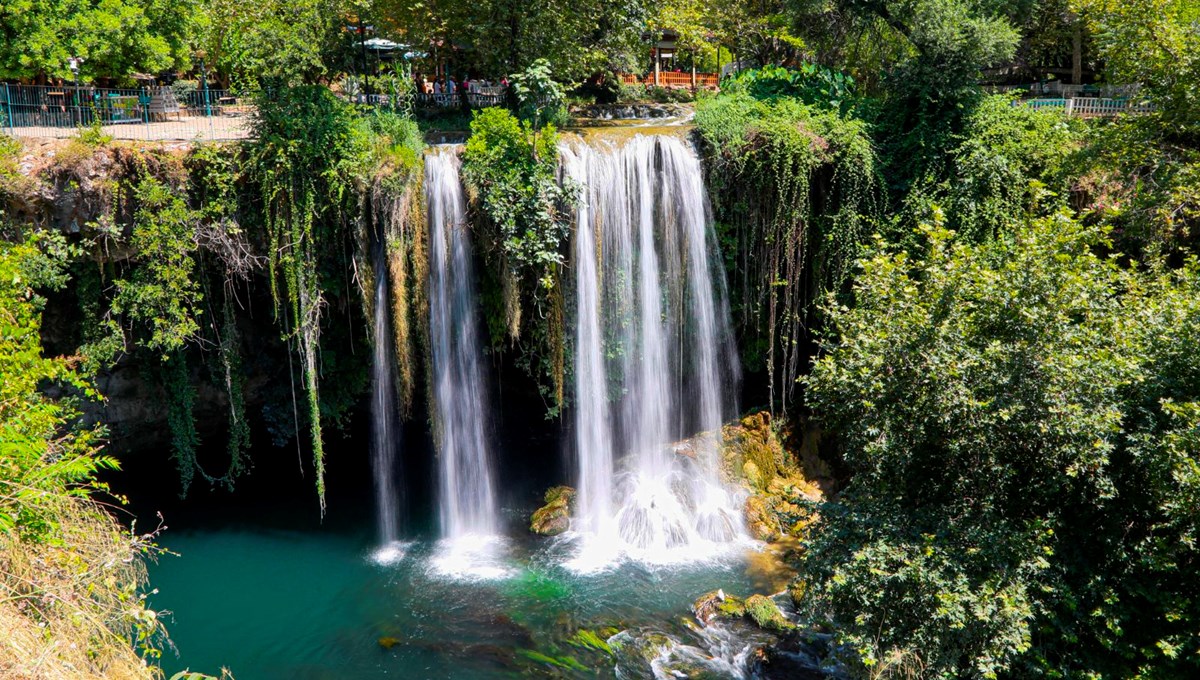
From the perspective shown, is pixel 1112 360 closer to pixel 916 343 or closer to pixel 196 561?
pixel 916 343

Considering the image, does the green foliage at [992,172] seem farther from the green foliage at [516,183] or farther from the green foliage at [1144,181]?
the green foliage at [516,183]

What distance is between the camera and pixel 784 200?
16.1m

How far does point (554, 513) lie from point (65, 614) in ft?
32.8

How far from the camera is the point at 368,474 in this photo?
18.1 meters

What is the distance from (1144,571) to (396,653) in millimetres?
9434

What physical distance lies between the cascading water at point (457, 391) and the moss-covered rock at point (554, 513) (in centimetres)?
82

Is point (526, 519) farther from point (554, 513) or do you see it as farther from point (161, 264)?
point (161, 264)

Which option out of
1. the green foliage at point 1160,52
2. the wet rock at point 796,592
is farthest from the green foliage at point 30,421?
the green foliage at point 1160,52

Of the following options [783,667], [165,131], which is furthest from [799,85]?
[165,131]

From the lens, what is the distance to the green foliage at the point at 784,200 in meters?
16.0

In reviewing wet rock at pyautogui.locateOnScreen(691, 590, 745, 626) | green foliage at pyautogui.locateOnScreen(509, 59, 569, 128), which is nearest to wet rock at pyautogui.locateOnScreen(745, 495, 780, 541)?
wet rock at pyautogui.locateOnScreen(691, 590, 745, 626)

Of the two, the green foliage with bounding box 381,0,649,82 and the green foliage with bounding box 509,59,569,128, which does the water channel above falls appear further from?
the green foliage with bounding box 381,0,649,82

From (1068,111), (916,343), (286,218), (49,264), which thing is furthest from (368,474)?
(1068,111)

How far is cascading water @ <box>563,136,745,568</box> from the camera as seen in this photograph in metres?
15.5
